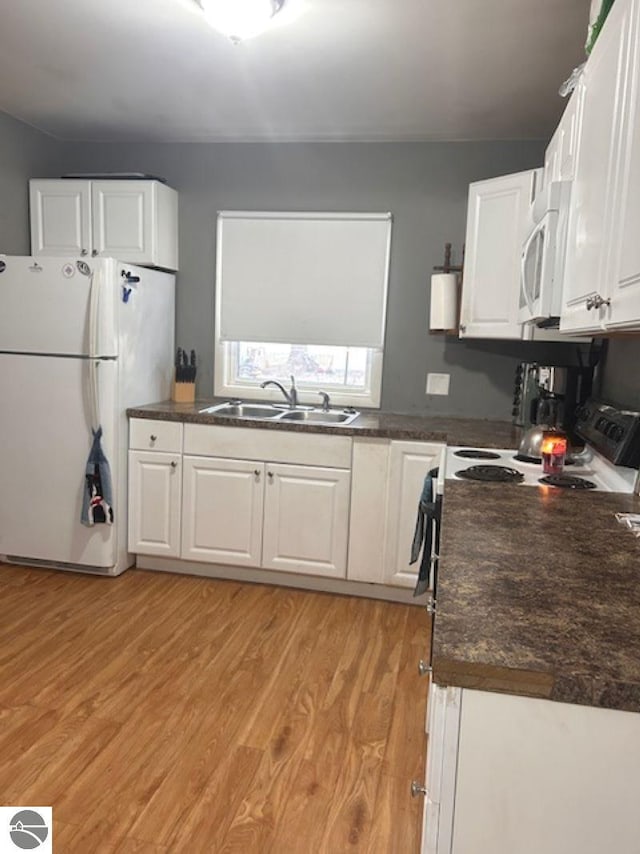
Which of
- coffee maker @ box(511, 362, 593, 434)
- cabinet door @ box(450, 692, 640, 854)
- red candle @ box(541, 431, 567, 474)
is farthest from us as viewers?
coffee maker @ box(511, 362, 593, 434)

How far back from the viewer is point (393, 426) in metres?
3.04

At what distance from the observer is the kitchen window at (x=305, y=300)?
347 cm

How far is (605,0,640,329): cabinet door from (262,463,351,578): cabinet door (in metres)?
1.95

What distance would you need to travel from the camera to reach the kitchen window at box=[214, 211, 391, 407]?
11.4ft

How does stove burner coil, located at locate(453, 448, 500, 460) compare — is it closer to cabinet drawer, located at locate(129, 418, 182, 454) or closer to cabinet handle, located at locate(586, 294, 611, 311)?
cabinet handle, located at locate(586, 294, 611, 311)

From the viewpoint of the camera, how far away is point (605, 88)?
1.47 meters

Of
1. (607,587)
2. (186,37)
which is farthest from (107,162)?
(607,587)

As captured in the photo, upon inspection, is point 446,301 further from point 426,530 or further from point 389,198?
point 426,530

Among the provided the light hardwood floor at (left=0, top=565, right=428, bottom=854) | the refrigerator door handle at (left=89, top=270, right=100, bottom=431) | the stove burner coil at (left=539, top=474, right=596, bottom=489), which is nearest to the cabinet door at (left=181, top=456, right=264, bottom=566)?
the light hardwood floor at (left=0, top=565, right=428, bottom=854)

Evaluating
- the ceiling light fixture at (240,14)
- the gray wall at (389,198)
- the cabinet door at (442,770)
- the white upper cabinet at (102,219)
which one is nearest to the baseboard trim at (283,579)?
the gray wall at (389,198)

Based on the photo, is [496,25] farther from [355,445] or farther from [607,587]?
[607,587]

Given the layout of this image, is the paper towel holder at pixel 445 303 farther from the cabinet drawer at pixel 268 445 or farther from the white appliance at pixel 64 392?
the white appliance at pixel 64 392

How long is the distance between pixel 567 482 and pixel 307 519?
1.50 m

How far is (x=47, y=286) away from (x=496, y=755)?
2.99m
